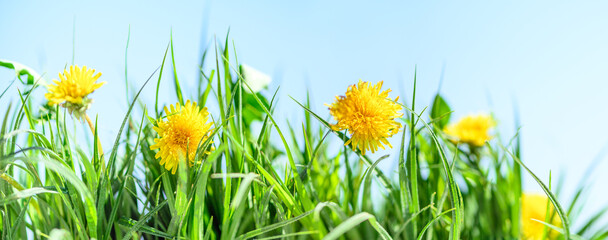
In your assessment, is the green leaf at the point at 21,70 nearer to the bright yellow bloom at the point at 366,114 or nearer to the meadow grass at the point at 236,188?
the meadow grass at the point at 236,188

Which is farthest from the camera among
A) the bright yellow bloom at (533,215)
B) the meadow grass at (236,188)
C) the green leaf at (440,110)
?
the bright yellow bloom at (533,215)

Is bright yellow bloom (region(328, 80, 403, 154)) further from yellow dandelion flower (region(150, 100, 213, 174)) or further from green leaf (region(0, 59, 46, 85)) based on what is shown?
green leaf (region(0, 59, 46, 85))

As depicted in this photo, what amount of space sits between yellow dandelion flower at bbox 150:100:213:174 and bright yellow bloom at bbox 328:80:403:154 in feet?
0.46

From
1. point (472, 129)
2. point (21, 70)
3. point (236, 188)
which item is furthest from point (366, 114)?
point (472, 129)

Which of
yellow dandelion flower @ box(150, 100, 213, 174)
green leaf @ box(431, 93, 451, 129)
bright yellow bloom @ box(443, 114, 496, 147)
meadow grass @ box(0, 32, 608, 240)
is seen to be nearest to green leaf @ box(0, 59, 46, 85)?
meadow grass @ box(0, 32, 608, 240)

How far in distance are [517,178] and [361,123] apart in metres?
0.44

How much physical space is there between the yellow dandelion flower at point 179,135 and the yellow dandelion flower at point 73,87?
0.09 meters

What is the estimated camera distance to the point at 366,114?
453 millimetres

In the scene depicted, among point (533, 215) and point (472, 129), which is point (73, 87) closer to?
point (472, 129)

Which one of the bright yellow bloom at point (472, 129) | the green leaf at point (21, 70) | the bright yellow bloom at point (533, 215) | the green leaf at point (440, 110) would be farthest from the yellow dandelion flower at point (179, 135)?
the bright yellow bloom at point (533, 215)

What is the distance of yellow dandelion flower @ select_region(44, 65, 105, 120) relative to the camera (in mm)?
466

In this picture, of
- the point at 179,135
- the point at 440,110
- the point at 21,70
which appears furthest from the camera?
the point at 440,110

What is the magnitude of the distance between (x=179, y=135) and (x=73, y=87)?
0.44 ft

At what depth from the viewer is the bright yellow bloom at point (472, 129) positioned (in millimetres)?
958
